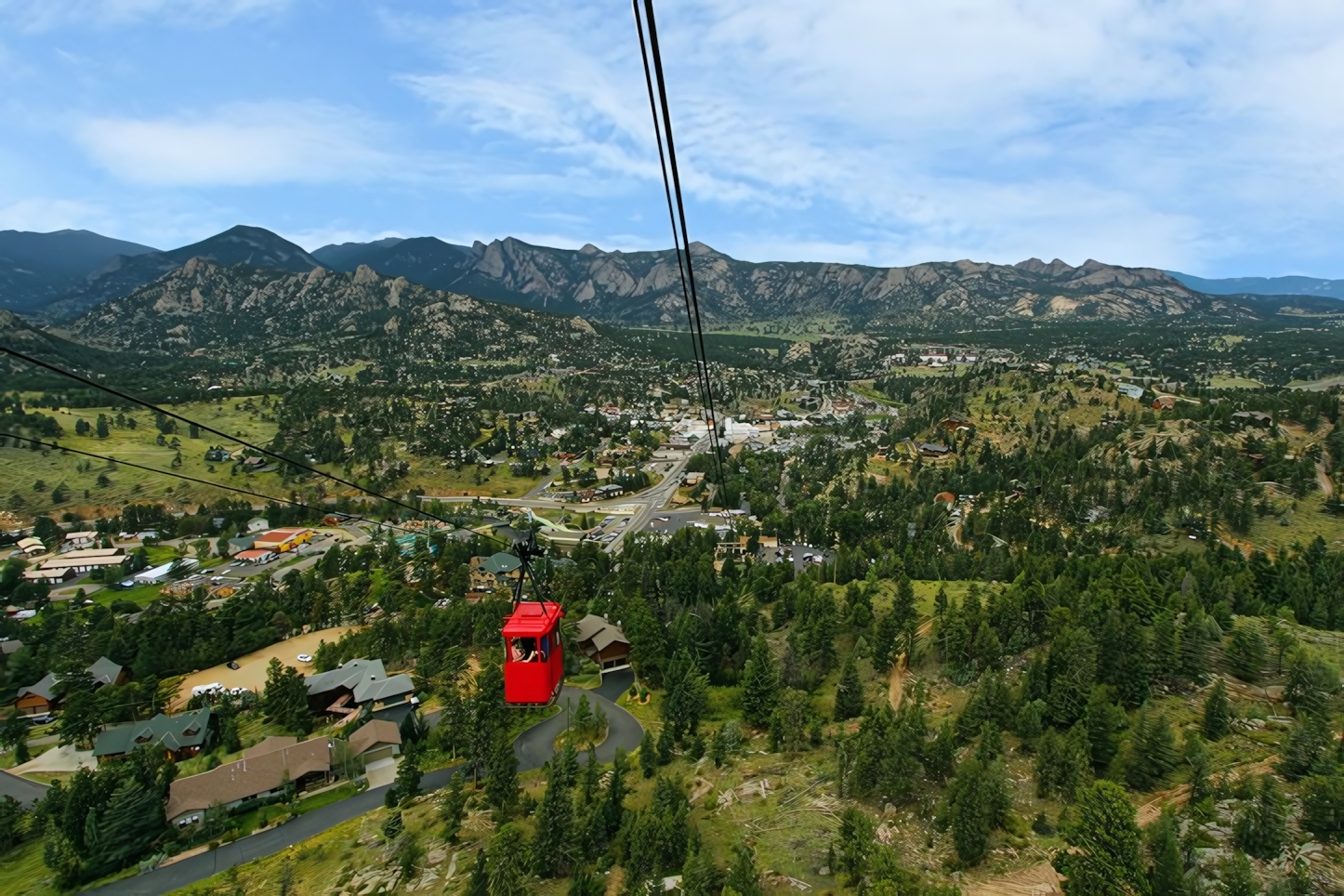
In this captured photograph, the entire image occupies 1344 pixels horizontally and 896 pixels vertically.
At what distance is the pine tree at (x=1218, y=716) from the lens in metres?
20.6

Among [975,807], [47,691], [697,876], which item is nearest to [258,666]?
[47,691]

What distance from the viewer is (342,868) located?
22.1m

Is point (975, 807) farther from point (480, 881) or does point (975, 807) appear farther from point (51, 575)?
point (51, 575)

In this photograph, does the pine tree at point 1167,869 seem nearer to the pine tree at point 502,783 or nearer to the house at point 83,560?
→ the pine tree at point 502,783

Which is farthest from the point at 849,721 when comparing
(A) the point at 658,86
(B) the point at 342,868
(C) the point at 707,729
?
(A) the point at 658,86

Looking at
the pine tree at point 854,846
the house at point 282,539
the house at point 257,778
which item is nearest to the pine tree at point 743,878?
the pine tree at point 854,846

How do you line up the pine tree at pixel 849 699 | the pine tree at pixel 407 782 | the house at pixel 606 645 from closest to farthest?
the pine tree at pixel 407 782 < the pine tree at pixel 849 699 < the house at pixel 606 645

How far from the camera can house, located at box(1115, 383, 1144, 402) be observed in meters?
90.4

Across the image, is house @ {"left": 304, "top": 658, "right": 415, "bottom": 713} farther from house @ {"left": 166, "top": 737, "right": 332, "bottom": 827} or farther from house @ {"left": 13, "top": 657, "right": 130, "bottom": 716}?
house @ {"left": 13, "top": 657, "right": 130, "bottom": 716}

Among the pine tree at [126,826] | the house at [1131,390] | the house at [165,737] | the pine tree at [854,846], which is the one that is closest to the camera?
the pine tree at [854,846]

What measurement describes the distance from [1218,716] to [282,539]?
75.5m

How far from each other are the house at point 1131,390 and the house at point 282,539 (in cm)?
10645

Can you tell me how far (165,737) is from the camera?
31922 mm

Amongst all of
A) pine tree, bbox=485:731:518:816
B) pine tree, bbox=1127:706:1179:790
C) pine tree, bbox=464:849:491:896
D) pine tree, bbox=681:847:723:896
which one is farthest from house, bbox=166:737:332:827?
pine tree, bbox=1127:706:1179:790
